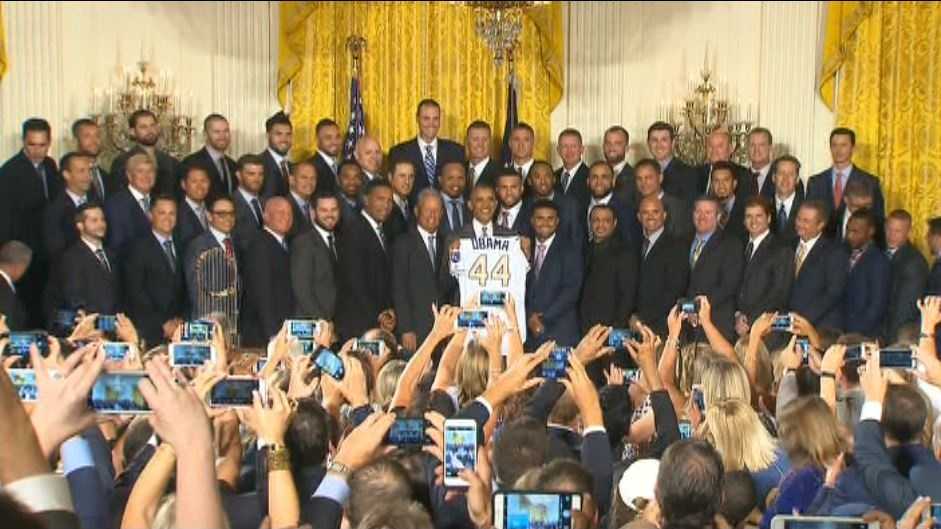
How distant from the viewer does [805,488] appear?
3816 mm

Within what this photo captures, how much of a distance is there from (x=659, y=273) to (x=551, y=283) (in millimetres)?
662

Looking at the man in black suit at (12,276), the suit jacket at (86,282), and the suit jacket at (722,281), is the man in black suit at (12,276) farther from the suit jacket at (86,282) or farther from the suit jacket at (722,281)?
the suit jacket at (722,281)

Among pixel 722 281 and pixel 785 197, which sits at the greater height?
pixel 785 197

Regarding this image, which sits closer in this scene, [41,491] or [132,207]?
[41,491]

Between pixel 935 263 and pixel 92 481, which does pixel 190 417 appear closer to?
pixel 92 481

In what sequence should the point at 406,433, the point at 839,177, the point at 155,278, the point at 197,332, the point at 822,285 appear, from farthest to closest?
the point at 839,177
the point at 822,285
the point at 155,278
the point at 197,332
the point at 406,433

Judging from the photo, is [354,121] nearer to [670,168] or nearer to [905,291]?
[670,168]

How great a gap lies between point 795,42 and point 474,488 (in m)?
9.10

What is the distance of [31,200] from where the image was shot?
9.77 meters

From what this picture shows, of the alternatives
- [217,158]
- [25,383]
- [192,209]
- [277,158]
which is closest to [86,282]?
[192,209]

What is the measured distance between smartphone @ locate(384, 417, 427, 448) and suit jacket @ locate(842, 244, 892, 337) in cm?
605

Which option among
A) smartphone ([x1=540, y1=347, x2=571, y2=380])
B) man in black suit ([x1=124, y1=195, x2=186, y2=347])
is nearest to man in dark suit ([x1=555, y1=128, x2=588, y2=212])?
man in black suit ([x1=124, y1=195, x2=186, y2=347])

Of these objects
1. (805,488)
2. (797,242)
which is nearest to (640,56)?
(797,242)

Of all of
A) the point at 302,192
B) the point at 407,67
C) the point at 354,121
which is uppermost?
the point at 407,67
